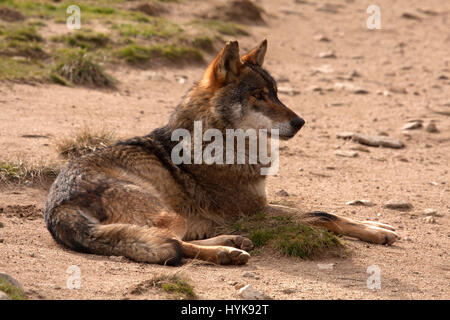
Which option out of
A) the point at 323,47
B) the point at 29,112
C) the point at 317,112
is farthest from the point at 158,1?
the point at 29,112

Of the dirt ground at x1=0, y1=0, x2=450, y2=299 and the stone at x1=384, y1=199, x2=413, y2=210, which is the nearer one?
the dirt ground at x1=0, y1=0, x2=450, y2=299

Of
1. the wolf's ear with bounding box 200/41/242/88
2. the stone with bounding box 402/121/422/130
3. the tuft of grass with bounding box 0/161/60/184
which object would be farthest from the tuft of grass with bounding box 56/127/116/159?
the stone with bounding box 402/121/422/130

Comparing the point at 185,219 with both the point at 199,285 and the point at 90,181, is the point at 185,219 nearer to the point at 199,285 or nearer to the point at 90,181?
the point at 90,181

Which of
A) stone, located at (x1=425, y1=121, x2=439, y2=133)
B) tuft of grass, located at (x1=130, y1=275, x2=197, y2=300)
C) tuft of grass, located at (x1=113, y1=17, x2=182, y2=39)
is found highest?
tuft of grass, located at (x1=113, y1=17, x2=182, y2=39)

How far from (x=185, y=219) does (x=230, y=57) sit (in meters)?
1.68

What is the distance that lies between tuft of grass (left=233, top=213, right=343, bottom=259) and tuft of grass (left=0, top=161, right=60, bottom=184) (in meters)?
2.54

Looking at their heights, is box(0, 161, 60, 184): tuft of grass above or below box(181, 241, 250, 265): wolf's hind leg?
above

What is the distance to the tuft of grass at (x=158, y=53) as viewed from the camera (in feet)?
45.0

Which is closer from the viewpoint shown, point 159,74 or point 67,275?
point 67,275

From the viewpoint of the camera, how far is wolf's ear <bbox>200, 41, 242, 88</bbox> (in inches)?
267

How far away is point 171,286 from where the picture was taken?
481cm

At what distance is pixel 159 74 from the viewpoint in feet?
44.5

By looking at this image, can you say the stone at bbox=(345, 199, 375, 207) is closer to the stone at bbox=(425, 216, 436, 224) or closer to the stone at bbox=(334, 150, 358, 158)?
the stone at bbox=(425, 216, 436, 224)

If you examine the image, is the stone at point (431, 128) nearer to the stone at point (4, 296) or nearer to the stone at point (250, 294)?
the stone at point (250, 294)
